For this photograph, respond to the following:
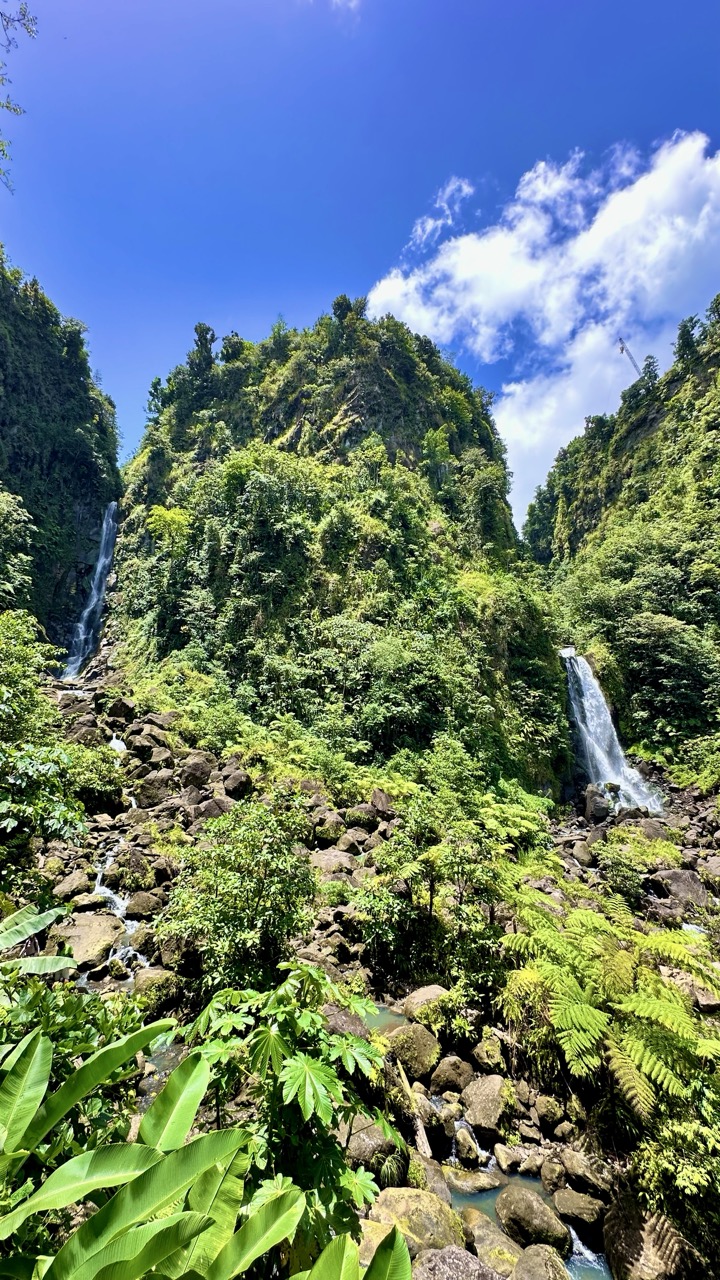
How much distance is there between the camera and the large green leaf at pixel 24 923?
2500mm

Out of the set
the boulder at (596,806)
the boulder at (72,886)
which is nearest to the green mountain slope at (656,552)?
the boulder at (596,806)

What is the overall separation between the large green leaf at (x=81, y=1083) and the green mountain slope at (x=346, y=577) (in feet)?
45.7

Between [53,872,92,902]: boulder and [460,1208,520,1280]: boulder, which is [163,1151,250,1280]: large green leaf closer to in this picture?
[460,1208,520,1280]: boulder

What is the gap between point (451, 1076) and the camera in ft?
19.6

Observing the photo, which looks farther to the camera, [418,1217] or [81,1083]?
[418,1217]

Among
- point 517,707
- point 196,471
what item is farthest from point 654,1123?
point 196,471

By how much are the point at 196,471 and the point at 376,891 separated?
36033 mm

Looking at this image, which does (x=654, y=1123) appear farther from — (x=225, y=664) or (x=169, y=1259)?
(x=225, y=664)

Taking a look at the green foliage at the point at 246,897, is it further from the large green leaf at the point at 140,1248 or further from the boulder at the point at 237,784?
the boulder at the point at 237,784

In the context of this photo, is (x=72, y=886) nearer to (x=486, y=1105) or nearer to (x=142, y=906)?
(x=142, y=906)

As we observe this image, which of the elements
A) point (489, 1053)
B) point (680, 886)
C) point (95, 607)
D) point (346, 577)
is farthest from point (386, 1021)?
point (95, 607)

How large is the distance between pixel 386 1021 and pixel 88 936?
483 cm

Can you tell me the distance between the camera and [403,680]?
1930 cm

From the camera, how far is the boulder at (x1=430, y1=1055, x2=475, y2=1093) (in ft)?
19.5
